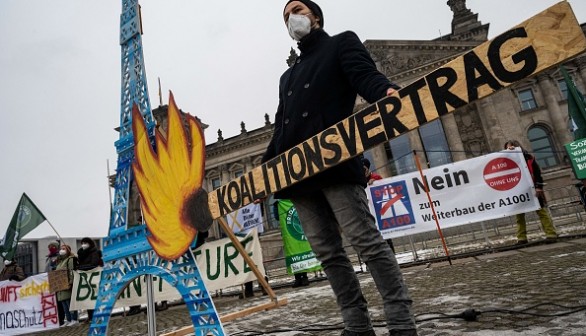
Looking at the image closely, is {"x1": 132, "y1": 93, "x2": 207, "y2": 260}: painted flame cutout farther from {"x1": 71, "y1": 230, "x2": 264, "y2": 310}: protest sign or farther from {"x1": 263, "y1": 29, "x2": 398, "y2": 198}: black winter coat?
{"x1": 71, "y1": 230, "x2": 264, "y2": 310}: protest sign

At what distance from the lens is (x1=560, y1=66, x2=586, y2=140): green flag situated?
616 centimetres

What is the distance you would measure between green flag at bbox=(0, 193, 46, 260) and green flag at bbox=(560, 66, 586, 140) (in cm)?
1170

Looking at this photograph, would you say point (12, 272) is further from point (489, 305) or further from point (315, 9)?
point (489, 305)

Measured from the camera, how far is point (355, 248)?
207 centimetres

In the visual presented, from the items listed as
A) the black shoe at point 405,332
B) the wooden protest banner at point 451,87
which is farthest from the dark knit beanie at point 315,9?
the black shoe at point 405,332

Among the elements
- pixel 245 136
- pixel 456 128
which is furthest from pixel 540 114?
pixel 245 136

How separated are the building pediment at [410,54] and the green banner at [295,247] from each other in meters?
25.9

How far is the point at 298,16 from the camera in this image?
234 centimetres

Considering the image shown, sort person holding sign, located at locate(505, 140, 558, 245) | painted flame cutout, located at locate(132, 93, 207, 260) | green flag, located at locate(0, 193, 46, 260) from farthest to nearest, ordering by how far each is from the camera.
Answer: green flag, located at locate(0, 193, 46, 260)
person holding sign, located at locate(505, 140, 558, 245)
painted flame cutout, located at locate(132, 93, 207, 260)

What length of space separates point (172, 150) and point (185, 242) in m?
0.68

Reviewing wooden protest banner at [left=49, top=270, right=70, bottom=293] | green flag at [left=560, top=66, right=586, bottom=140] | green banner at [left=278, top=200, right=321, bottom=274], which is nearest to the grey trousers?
green banner at [left=278, top=200, right=321, bottom=274]

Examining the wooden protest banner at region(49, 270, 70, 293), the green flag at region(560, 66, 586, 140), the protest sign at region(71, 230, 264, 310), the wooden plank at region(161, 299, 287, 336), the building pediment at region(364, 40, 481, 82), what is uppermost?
the building pediment at region(364, 40, 481, 82)

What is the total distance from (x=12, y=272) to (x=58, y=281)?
2452 mm

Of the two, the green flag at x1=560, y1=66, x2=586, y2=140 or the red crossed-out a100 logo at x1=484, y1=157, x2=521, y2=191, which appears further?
the red crossed-out a100 logo at x1=484, y1=157, x2=521, y2=191
